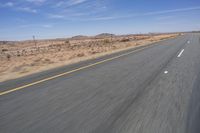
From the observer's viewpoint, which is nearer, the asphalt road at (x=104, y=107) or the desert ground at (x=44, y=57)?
the asphalt road at (x=104, y=107)

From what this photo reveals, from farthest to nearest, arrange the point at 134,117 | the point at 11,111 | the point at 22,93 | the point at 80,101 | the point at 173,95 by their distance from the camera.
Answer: the point at 22,93 < the point at 173,95 < the point at 80,101 < the point at 11,111 < the point at 134,117

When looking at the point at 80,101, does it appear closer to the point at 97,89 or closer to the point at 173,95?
the point at 97,89

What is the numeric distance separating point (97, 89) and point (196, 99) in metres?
3.05

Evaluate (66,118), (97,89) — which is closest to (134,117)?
(66,118)

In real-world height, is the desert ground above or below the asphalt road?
below

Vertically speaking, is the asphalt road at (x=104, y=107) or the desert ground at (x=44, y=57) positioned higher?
the asphalt road at (x=104, y=107)

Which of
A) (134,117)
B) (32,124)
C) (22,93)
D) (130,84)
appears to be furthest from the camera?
(130,84)

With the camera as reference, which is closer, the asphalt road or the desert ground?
the asphalt road

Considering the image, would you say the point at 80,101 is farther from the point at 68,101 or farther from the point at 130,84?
the point at 130,84

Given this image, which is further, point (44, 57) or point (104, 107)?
point (44, 57)

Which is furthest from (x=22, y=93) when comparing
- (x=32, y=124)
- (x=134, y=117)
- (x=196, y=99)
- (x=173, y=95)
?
(x=196, y=99)

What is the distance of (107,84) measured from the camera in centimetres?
805

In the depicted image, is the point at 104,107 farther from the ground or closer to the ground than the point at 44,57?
farther from the ground

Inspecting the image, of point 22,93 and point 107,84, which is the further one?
point 107,84
